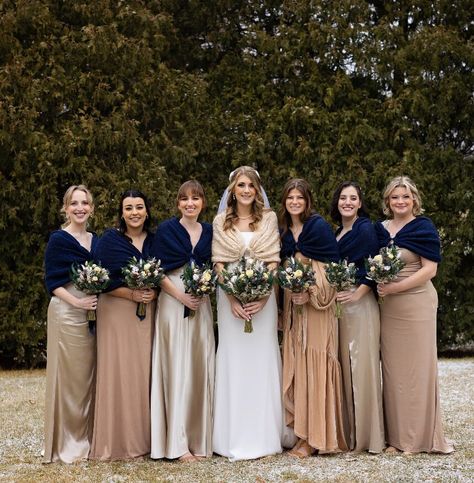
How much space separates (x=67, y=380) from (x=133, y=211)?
173cm

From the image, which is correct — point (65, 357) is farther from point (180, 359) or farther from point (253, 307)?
point (253, 307)

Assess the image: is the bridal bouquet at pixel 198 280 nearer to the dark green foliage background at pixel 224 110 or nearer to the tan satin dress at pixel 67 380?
the tan satin dress at pixel 67 380

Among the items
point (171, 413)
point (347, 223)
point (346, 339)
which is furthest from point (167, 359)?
point (347, 223)

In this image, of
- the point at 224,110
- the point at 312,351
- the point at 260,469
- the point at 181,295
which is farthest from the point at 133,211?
the point at 224,110

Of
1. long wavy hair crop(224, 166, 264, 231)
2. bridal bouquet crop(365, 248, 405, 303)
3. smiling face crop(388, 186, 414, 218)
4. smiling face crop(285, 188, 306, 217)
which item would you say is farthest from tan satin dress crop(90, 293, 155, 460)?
smiling face crop(388, 186, 414, 218)

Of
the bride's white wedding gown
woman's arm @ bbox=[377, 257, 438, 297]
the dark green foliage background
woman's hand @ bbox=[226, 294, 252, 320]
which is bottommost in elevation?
the bride's white wedding gown

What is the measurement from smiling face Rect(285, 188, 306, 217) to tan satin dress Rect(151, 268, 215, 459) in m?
1.29

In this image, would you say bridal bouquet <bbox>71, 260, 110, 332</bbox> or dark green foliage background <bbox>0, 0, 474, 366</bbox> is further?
dark green foliage background <bbox>0, 0, 474, 366</bbox>

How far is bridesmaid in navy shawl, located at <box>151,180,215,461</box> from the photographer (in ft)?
23.1

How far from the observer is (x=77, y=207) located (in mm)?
7148

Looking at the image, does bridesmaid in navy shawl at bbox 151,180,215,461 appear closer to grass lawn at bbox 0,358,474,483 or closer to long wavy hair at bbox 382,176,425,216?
grass lawn at bbox 0,358,474,483

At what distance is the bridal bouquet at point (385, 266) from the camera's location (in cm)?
679

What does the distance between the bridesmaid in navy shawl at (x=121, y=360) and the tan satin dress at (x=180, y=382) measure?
13 cm

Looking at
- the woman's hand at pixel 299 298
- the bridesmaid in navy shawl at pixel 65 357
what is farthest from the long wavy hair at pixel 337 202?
the bridesmaid in navy shawl at pixel 65 357
